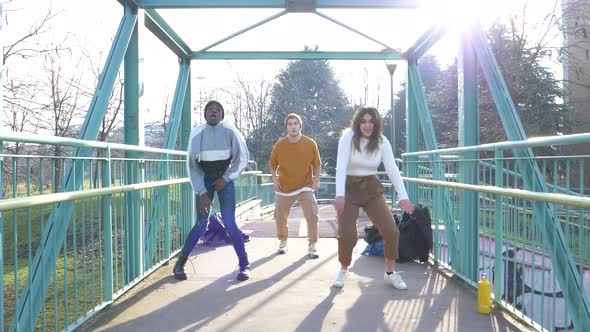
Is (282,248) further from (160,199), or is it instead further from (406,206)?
(406,206)

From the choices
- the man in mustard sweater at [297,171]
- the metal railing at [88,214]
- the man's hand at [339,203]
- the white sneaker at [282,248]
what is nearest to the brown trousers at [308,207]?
the man in mustard sweater at [297,171]

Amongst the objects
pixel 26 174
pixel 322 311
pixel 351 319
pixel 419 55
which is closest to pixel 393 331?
pixel 351 319

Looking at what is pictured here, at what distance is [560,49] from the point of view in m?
Answer: 19.9

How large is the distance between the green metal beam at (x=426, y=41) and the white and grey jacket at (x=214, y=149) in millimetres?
3029

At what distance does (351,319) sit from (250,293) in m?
1.12

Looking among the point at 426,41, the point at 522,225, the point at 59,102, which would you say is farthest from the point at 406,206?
the point at 59,102

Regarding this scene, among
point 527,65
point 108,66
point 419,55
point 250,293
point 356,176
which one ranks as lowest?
point 250,293

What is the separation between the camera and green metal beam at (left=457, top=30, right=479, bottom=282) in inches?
175

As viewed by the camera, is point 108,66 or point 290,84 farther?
point 290,84

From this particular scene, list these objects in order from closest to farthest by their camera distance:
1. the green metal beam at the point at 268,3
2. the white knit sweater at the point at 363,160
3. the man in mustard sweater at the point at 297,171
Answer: the white knit sweater at the point at 363,160 < the green metal beam at the point at 268,3 < the man in mustard sweater at the point at 297,171

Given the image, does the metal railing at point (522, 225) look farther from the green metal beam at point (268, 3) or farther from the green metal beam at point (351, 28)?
the green metal beam at point (351, 28)

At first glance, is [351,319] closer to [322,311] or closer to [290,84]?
[322,311]

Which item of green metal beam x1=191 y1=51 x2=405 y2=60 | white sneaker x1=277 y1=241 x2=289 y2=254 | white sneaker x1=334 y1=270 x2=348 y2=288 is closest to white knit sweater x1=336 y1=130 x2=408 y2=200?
white sneaker x1=334 y1=270 x2=348 y2=288

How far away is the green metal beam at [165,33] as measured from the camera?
5695 mm
